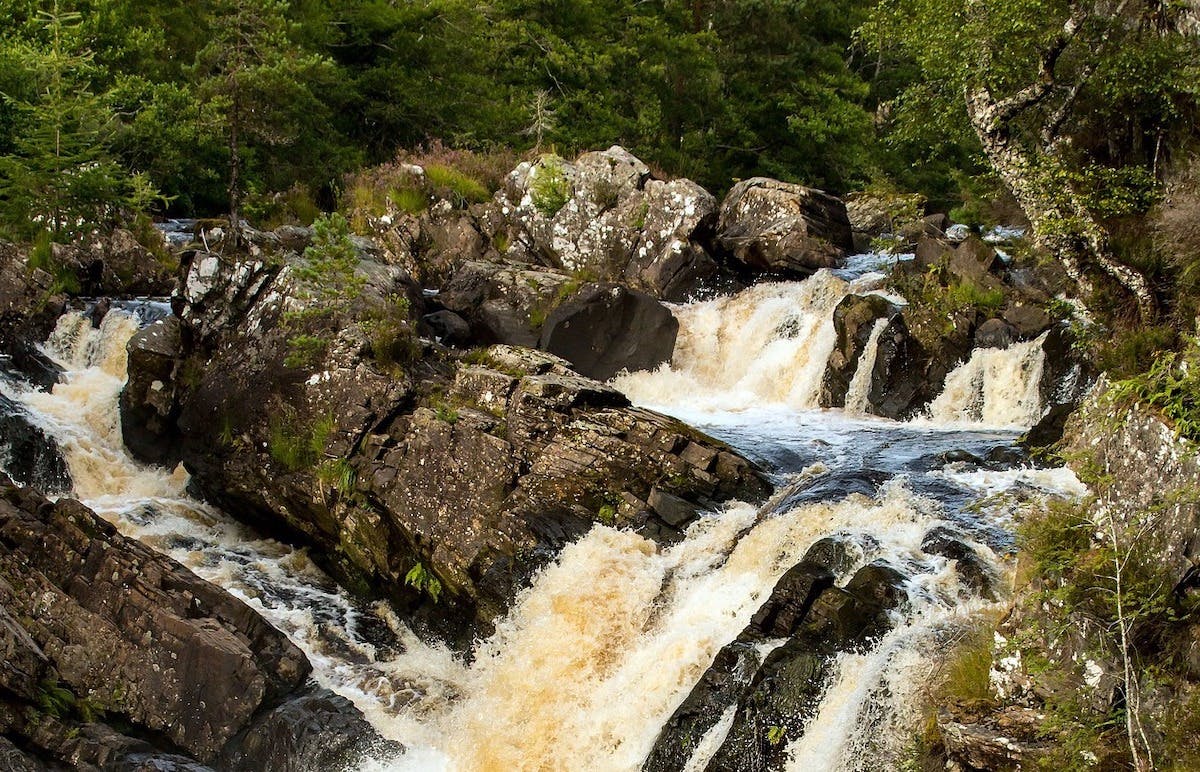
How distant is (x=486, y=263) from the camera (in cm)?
1925

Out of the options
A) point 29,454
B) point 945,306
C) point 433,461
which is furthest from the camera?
point 945,306

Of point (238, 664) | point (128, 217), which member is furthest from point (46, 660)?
point (128, 217)

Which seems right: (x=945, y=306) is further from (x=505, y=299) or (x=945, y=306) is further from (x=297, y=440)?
(x=297, y=440)

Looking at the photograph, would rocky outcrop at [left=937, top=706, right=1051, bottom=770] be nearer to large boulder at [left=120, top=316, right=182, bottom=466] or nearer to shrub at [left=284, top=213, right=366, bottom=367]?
shrub at [left=284, top=213, right=366, bottom=367]

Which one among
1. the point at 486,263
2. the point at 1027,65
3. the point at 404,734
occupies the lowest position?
the point at 404,734

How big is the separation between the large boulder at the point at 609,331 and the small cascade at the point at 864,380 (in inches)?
141

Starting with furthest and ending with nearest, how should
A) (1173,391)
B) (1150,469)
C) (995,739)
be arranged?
(1173,391) → (1150,469) → (995,739)

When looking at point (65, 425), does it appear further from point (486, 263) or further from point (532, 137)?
point (532, 137)

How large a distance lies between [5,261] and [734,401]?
12662 mm

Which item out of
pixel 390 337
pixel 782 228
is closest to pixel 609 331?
pixel 782 228

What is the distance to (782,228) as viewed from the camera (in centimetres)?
2003

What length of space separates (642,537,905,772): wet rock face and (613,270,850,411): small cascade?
7.07m

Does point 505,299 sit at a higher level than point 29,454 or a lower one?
higher

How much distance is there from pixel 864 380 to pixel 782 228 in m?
5.46
